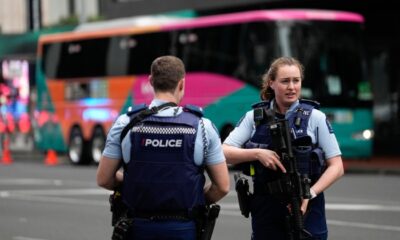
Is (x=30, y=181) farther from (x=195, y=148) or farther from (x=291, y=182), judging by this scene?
(x=195, y=148)

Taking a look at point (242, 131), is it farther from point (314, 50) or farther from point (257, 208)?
point (314, 50)

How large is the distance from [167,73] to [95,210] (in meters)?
10.9

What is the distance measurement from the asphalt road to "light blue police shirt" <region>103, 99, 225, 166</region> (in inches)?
266

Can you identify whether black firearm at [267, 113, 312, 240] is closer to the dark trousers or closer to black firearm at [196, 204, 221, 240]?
black firearm at [196, 204, 221, 240]

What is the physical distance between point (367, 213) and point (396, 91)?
17.9 metres

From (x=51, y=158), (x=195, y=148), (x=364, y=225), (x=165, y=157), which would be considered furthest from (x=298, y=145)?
(x=51, y=158)

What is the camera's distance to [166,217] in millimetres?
5656

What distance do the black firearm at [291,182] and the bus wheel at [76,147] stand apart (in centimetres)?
2319

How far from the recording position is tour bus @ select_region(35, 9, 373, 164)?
77.4ft

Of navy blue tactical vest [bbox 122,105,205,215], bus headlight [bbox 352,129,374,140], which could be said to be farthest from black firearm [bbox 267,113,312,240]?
bus headlight [bbox 352,129,374,140]

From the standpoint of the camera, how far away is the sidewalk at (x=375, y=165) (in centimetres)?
2364

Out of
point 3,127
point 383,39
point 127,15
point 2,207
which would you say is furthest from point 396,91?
point 2,207

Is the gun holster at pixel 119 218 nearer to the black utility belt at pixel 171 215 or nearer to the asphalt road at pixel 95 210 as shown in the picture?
the black utility belt at pixel 171 215

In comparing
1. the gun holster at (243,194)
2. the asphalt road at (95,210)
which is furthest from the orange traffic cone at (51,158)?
the gun holster at (243,194)
